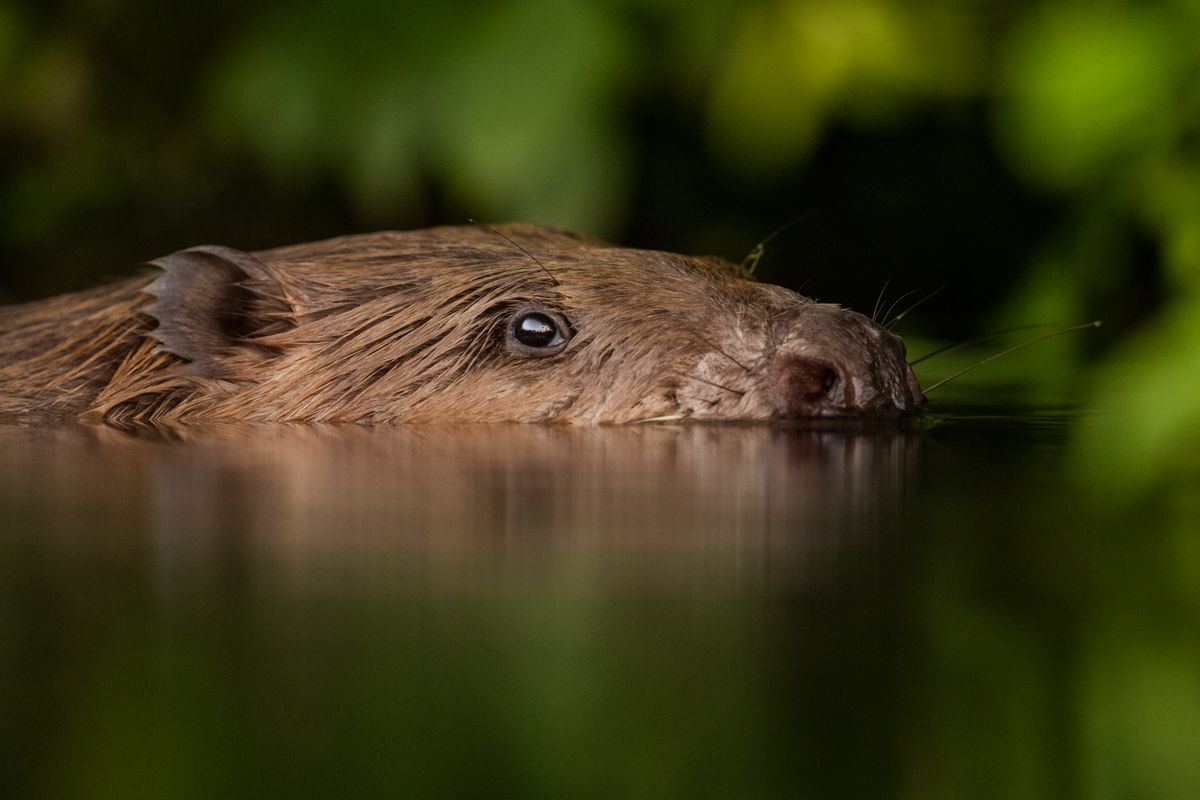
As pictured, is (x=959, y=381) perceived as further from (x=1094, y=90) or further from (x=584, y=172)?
(x=1094, y=90)

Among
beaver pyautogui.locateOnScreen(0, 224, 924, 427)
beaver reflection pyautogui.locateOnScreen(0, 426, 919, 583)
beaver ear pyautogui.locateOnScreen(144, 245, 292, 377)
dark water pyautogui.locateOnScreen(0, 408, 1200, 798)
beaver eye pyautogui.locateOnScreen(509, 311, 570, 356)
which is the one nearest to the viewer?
dark water pyautogui.locateOnScreen(0, 408, 1200, 798)

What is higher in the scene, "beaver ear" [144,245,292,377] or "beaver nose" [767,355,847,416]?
"beaver ear" [144,245,292,377]

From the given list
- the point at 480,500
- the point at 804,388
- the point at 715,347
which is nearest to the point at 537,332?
the point at 715,347

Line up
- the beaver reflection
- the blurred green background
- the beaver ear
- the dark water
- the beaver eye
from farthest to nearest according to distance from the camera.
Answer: the beaver ear < the beaver eye < the blurred green background < the beaver reflection < the dark water

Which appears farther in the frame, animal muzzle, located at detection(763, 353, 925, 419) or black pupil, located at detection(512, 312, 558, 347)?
black pupil, located at detection(512, 312, 558, 347)

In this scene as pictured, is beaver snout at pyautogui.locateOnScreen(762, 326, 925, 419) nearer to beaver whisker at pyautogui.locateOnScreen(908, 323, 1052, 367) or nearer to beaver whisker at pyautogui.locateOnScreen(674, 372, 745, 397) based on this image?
beaver whisker at pyautogui.locateOnScreen(674, 372, 745, 397)

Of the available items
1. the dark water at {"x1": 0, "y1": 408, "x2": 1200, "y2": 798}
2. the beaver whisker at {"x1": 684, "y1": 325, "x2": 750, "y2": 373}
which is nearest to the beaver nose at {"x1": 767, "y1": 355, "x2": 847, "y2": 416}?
the beaver whisker at {"x1": 684, "y1": 325, "x2": 750, "y2": 373}
